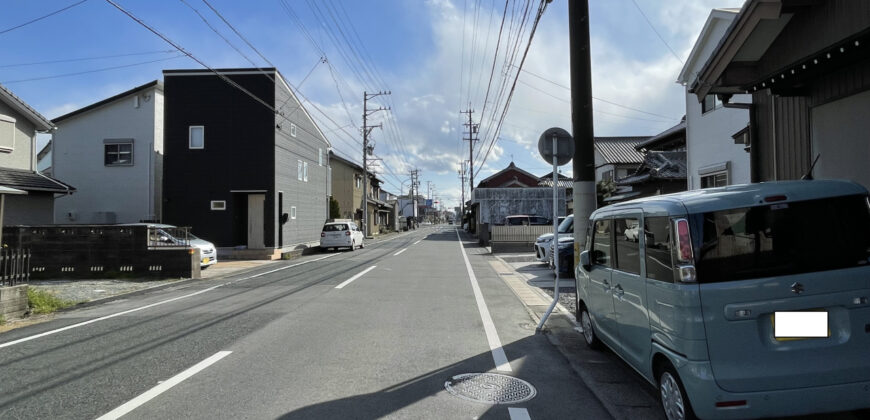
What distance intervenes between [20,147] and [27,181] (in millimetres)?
1916

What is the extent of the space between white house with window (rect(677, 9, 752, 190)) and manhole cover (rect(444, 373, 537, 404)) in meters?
9.70

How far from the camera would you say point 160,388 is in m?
4.49

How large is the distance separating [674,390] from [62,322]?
906 centimetres

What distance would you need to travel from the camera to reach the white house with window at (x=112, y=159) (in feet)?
82.1

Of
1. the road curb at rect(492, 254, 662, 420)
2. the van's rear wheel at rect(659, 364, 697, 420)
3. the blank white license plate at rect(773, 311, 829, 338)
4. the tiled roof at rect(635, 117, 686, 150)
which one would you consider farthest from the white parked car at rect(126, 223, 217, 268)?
the tiled roof at rect(635, 117, 686, 150)

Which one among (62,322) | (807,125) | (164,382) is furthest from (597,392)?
(62,322)

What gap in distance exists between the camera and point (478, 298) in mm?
9969

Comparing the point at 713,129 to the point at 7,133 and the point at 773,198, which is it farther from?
the point at 7,133

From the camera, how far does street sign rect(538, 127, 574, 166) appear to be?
23.6ft

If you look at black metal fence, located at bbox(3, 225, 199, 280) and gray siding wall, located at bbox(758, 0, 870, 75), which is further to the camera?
black metal fence, located at bbox(3, 225, 199, 280)

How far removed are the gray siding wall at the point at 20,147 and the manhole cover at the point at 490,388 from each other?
2066 centimetres

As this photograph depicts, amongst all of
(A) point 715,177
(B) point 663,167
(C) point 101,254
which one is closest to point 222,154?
(C) point 101,254

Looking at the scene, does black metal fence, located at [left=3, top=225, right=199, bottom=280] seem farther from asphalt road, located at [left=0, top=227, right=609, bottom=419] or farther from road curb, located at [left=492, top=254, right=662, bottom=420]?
road curb, located at [left=492, top=254, right=662, bottom=420]

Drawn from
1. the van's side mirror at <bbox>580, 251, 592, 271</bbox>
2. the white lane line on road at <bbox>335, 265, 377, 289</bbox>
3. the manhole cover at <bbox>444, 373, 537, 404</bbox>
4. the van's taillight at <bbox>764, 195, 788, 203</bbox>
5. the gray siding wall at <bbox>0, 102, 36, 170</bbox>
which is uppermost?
the gray siding wall at <bbox>0, 102, 36, 170</bbox>
